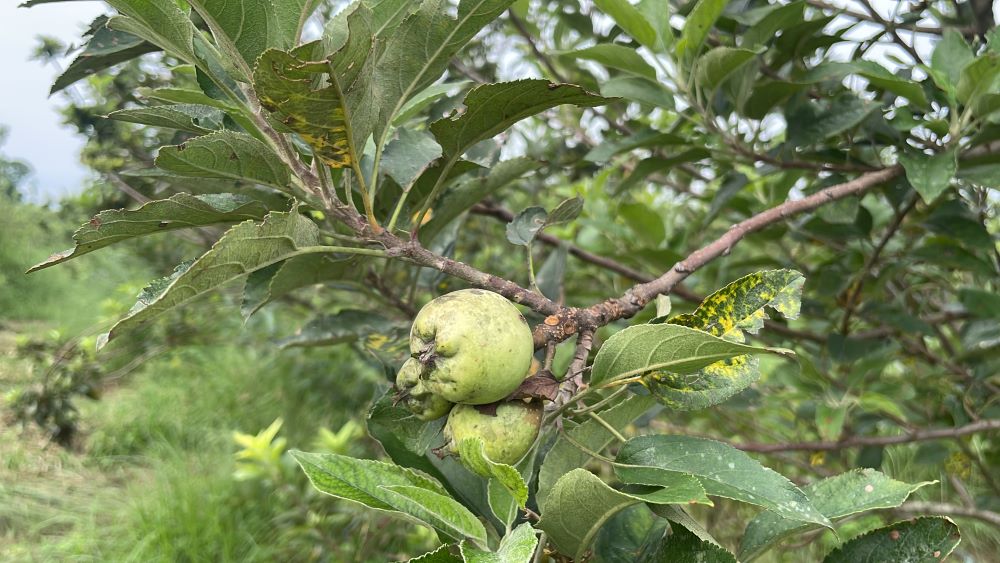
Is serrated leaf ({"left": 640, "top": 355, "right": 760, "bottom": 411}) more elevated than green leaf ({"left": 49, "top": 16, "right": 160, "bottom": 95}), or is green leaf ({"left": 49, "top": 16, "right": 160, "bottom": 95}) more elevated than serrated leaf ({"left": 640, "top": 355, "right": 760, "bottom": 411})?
green leaf ({"left": 49, "top": 16, "right": 160, "bottom": 95})

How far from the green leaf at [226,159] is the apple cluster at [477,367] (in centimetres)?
27

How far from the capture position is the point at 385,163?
0.98 meters

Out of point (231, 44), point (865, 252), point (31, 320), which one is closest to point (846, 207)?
point (865, 252)

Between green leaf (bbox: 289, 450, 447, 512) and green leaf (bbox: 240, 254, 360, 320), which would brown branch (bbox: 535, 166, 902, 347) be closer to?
green leaf (bbox: 289, 450, 447, 512)

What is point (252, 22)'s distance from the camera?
735mm

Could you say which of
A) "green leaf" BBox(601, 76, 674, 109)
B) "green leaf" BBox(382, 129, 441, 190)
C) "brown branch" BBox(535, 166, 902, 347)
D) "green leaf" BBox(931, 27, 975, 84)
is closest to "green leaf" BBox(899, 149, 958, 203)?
"brown branch" BBox(535, 166, 902, 347)

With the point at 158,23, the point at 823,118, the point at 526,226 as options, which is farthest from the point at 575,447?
the point at 823,118

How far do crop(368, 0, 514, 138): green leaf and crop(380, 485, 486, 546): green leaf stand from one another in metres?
0.45

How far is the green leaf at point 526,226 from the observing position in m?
1.00

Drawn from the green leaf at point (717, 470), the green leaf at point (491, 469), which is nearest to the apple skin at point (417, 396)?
the green leaf at point (491, 469)

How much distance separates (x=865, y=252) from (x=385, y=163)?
4.66ft

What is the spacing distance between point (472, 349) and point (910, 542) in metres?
0.55

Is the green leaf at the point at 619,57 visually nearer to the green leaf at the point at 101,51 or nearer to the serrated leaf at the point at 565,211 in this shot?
the serrated leaf at the point at 565,211

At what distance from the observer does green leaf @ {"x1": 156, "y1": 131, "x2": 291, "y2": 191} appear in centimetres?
77
